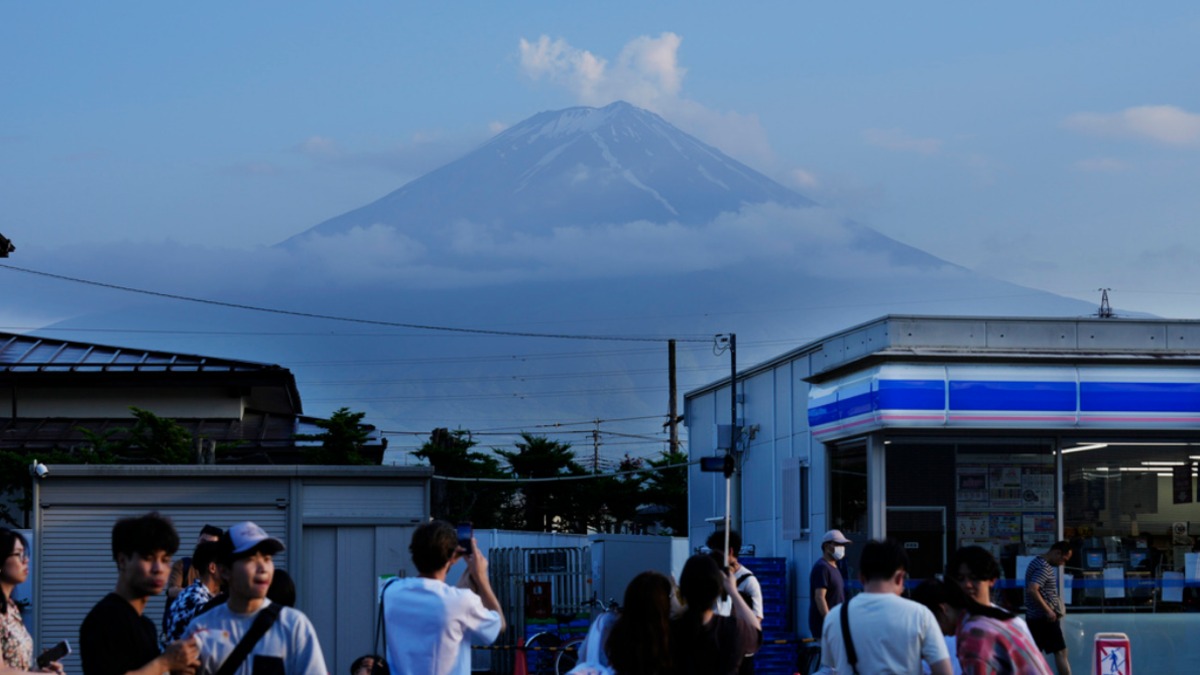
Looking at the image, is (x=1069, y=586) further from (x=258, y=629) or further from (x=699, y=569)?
(x=258, y=629)

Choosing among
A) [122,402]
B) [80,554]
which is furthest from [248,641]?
[122,402]

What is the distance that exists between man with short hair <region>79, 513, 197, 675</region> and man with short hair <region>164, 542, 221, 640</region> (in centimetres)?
206

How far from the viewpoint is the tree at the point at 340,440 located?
35656mm

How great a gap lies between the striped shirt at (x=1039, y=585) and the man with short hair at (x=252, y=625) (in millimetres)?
11423

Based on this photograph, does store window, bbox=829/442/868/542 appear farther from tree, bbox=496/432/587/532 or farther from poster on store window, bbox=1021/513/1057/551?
tree, bbox=496/432/587/532

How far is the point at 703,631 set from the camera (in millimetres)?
6797

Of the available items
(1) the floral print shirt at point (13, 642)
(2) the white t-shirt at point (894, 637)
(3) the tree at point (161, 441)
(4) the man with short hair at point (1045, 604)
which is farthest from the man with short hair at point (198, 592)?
(3) the tree at point (161, 441)

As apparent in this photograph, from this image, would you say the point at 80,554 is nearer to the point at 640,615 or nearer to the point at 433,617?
the point at 433,617

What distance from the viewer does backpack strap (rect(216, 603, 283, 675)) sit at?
5.38 m

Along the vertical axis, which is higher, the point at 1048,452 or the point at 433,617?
the point at 1048,452

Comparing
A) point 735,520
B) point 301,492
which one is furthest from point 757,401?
point 301,492

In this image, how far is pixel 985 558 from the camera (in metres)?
7.11

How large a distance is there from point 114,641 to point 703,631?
253 cm

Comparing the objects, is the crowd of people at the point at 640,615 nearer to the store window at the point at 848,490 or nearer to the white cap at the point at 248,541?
the white cap at the point at 248,541
